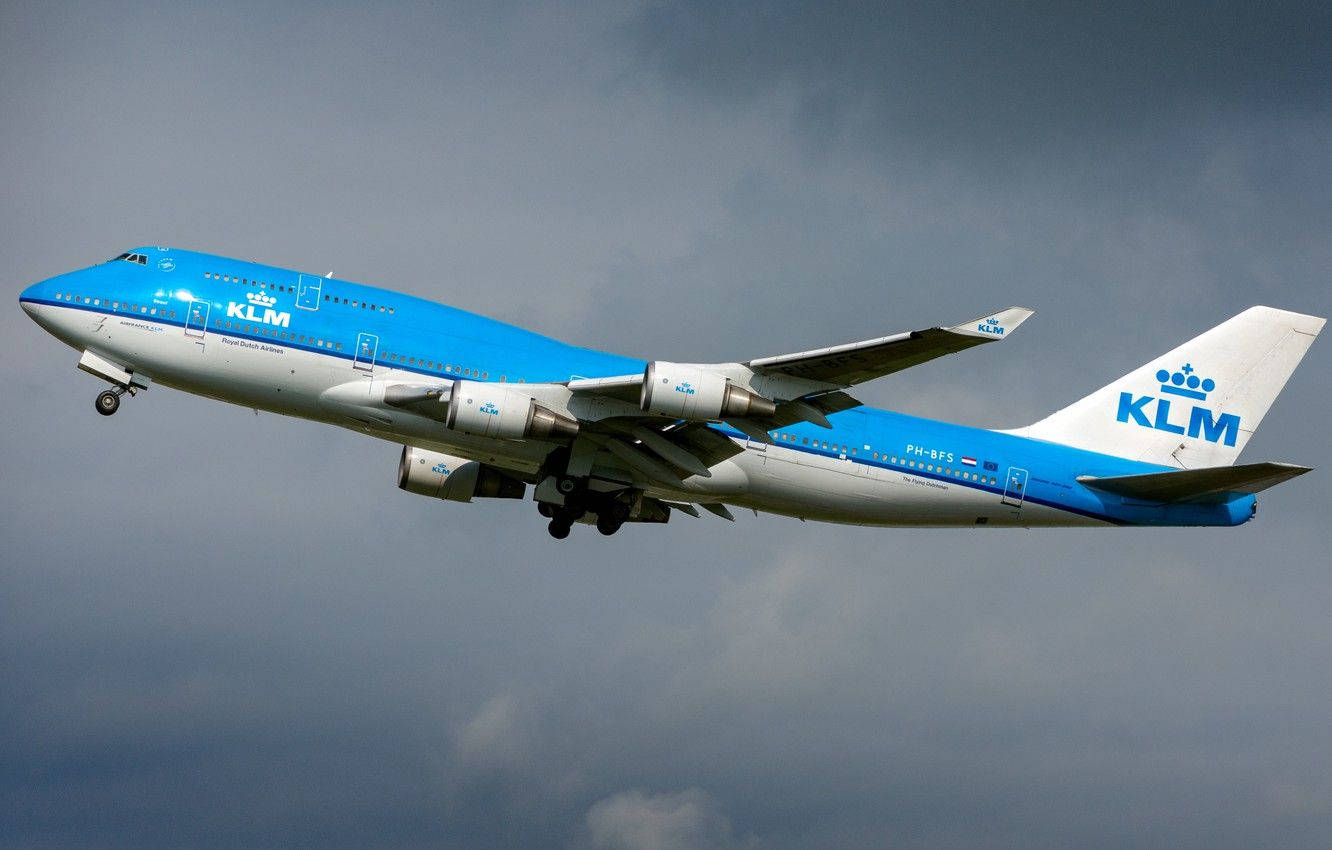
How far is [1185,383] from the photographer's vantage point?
55875mm

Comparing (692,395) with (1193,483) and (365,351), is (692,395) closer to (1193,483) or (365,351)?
(365,351)

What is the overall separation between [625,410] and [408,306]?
280 inches

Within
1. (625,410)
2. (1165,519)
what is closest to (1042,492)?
(1165,519)

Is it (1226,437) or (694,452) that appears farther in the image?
(1226,437)

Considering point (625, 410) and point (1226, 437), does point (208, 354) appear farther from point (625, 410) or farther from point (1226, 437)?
point (1226, 437)

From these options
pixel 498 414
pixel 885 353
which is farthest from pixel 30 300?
pixel 885 353

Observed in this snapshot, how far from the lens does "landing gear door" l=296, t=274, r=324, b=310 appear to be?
4547 cm

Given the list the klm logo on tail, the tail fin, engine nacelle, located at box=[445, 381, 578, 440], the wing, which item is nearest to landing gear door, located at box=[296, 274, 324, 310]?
engine nacelle, located at box=[445, 381, 578, 440]

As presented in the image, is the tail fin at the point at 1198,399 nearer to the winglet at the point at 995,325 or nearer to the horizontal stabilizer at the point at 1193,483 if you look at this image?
the horizontal stabilizer at the point at 1193,483

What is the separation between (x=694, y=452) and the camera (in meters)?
47.8

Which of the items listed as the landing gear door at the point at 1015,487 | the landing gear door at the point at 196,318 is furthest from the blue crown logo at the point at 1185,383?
the landing gear door at the point at 196,318

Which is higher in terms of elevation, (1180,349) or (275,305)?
(1180,349)

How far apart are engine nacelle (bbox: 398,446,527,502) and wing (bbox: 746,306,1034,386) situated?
539 inches

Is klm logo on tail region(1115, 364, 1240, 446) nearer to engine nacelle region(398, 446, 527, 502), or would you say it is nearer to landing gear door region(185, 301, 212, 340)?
engine nacelle region(398, 446, 527, 502)
